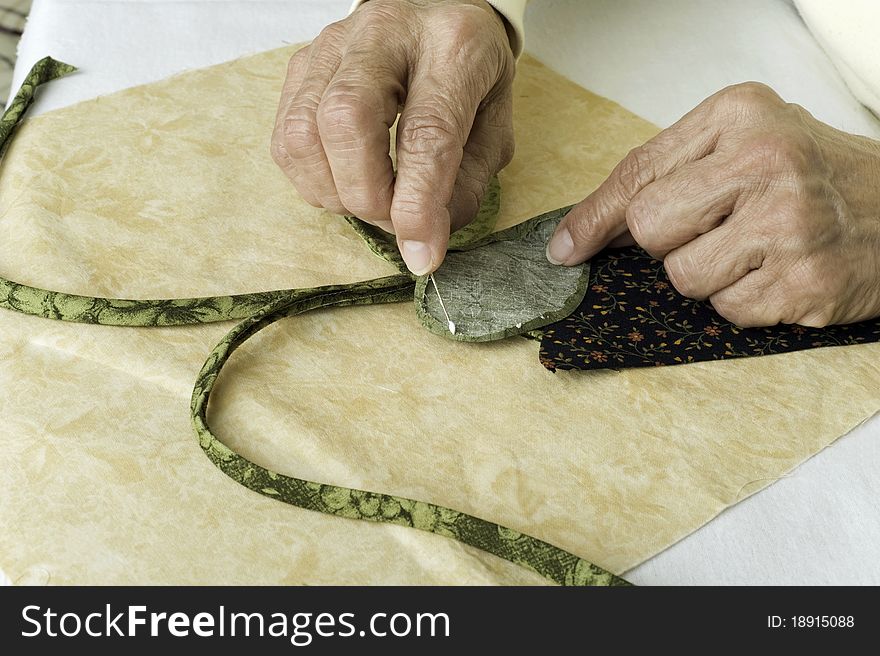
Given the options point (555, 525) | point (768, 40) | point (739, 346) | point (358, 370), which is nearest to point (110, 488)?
point (358, 370)

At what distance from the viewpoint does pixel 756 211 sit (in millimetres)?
819

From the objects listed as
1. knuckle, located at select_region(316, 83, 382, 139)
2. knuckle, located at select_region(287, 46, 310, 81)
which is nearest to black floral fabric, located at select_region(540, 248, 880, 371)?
knuckle, located at select_region(316, 83, 382, 139)

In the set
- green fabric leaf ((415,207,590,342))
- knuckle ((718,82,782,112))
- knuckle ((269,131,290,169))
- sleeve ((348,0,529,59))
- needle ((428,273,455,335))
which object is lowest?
needle ((428,273,455,335))

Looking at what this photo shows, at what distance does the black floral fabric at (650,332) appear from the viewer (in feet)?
2.65

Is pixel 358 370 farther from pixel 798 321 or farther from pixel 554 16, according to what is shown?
pixel 554 16

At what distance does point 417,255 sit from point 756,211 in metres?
0.33

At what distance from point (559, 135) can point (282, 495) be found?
2.08 ft

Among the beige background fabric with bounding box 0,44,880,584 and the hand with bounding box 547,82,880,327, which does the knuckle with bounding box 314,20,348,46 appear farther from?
the hand with bounding box 547,82,880,327

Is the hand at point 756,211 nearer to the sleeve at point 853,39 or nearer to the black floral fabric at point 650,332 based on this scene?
the black floral fabric at point 650,332

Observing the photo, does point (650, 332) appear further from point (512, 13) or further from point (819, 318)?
point (512, 13)

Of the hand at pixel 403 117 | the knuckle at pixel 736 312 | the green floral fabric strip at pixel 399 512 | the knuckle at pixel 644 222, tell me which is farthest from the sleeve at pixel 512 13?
the green floral fabric strip at pixel 399 512

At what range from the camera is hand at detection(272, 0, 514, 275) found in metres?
0.80

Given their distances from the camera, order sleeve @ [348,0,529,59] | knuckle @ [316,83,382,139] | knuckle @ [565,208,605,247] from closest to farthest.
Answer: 1. knuckle @ [316,83,382,139]
2. knuckle @ [565,208,605,247]
3. sleeve @ [348,0,529,59]

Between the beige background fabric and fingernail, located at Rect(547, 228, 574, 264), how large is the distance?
9cm
